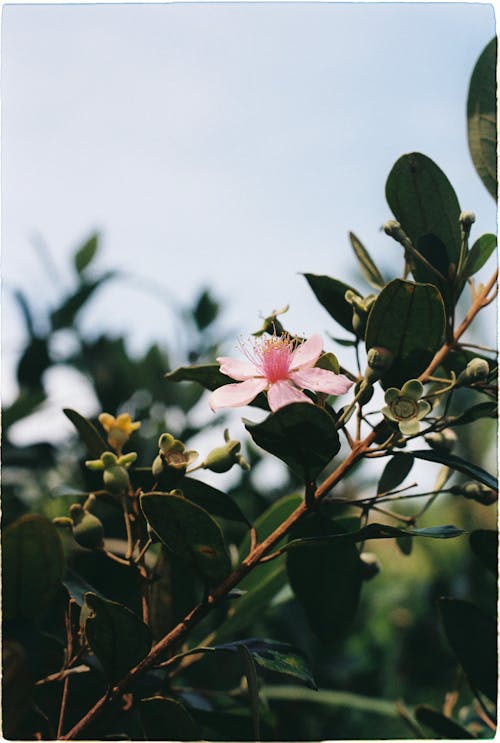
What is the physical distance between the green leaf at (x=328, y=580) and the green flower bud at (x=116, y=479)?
0.27m

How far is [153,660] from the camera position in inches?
28.4

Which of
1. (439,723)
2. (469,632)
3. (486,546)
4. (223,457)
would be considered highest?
(223,457)

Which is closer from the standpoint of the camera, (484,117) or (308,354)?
(308,354)

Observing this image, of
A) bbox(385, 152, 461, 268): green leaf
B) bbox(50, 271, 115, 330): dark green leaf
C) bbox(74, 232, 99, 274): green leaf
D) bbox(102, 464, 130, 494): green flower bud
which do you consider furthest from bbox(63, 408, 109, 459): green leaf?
bbox(74, 232, 99, 274): green leaf

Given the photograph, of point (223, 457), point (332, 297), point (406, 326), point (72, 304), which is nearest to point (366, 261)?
point (332, 297)

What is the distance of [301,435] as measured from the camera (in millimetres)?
681

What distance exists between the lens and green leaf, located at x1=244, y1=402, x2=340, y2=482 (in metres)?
0.65

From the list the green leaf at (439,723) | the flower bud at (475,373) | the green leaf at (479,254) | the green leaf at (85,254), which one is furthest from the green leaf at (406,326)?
the green leaf at (85,254)

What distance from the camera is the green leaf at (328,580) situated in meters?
0.93

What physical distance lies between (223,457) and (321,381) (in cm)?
14

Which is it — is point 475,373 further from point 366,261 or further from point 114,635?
point 114,635

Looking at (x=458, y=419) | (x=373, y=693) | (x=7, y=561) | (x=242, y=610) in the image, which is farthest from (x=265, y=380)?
(x=373, y=693)

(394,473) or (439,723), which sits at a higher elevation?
(394,473)

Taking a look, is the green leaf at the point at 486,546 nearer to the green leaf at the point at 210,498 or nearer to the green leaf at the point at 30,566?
the green leaf at the point at 210,498
